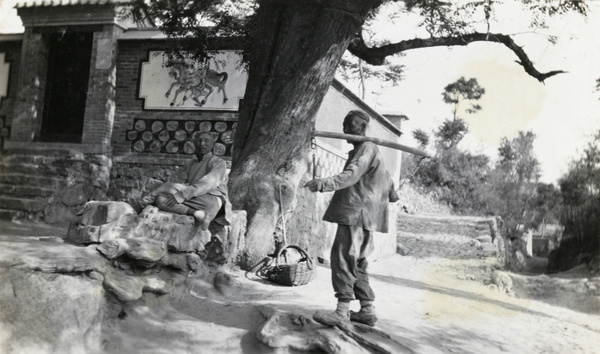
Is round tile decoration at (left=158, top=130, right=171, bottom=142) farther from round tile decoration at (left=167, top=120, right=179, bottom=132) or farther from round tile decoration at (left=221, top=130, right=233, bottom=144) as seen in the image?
round tile decoration at (left=221, top=130, right=233, bottom=144)

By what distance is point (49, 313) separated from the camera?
12.1ft

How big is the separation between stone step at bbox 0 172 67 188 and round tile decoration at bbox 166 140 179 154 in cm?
221

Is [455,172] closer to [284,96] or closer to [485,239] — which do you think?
[485,239]

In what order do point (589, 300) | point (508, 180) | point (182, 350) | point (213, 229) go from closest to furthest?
point (182, 350) < point (213, 229) < point (589, 300) < point (508, 180)

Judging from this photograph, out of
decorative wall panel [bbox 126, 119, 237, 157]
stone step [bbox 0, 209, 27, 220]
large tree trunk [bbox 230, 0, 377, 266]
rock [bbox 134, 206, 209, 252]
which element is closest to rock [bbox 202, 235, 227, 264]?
rock [bbox 134, 206, 209, 252]

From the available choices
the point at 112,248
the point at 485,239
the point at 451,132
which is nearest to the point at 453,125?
the point at 451,132

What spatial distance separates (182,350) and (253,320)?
749mm

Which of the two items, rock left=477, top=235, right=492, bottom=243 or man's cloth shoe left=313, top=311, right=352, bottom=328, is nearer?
man's cloth shoe left=313, top=311, right=352, bottom=328

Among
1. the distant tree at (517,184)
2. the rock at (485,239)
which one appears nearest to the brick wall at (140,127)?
the rock at (485,239)

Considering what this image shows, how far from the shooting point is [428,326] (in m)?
5.29

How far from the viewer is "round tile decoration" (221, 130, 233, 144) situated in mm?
9922

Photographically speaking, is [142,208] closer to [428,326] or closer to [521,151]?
[428,326]

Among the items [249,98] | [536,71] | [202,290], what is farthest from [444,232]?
[202,290]

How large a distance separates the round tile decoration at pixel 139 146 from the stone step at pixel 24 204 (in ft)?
6.59
